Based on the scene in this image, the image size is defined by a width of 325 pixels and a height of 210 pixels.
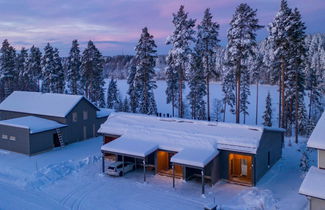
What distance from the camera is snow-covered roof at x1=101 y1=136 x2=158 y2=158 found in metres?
19.6

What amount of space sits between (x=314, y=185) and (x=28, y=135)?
21.8 metres

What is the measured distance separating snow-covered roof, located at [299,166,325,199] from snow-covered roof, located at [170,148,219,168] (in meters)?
5.61

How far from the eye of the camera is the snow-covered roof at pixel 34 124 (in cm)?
2550

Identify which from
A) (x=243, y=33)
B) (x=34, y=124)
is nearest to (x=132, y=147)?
(x=34, y=124)

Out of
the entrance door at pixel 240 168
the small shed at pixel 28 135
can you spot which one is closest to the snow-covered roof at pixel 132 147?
the entrance door at pixel 240 168

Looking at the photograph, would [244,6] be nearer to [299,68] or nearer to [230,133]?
[299,68]

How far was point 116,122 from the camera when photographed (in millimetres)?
24641

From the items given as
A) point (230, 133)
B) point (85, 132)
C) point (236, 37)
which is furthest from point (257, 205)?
point (85, 132)

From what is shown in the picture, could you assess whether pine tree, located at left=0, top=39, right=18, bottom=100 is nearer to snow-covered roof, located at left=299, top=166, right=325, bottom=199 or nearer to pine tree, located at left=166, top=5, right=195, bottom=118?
pine tree, located at left=166, top=5, right=195, bottom=118

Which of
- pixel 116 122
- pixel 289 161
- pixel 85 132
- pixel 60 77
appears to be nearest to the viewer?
pixel 289 161

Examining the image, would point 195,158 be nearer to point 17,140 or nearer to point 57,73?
point 17,140

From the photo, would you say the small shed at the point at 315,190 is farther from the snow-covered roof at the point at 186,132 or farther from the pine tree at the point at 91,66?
the pine tree at the point at 91,66

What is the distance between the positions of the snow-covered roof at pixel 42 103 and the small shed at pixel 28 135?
6.22ft

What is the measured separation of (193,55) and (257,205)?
54.2ft
